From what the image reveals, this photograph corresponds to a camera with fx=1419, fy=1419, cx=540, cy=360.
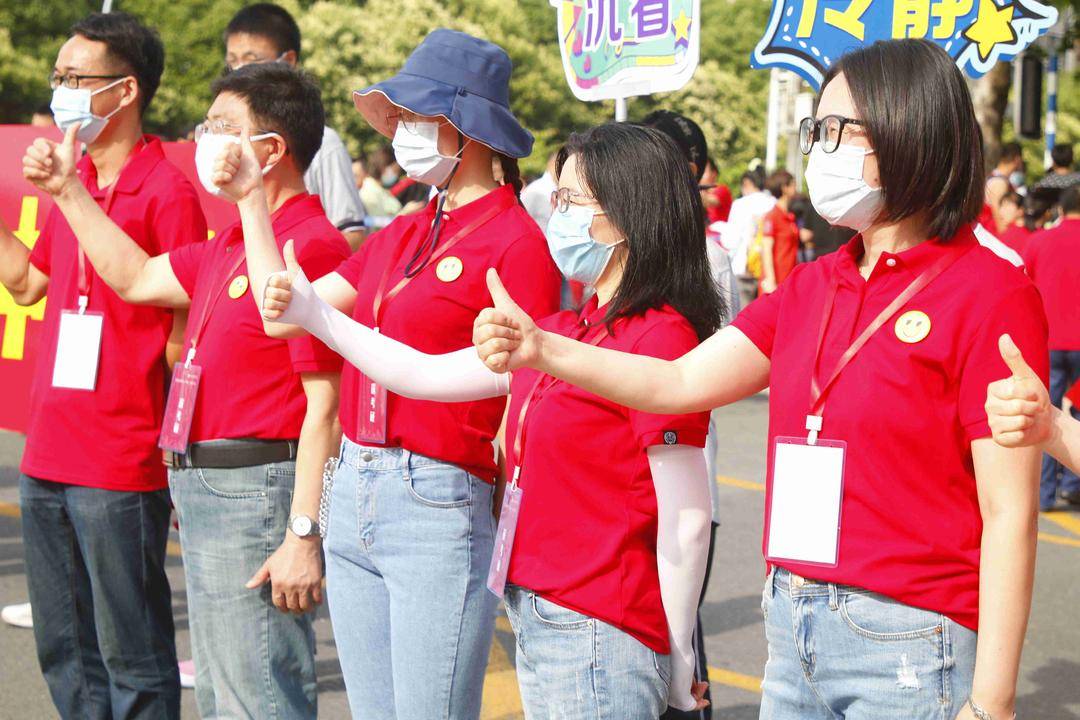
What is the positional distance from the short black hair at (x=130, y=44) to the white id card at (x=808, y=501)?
243cm

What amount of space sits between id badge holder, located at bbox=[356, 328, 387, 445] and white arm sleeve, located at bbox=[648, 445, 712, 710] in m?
0.71

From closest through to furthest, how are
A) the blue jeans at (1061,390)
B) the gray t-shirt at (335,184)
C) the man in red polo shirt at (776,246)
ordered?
the gray t-shirt at (335,184) → the blue jeans at (1061,390) → the man in red polo shirt at (776,246)

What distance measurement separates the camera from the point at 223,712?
340 cm

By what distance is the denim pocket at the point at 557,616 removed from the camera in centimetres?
260

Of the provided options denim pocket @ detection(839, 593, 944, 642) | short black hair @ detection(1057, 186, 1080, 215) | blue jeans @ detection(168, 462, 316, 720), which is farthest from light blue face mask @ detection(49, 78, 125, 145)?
short black hair @ detection(1057, 186, 1080, 215)

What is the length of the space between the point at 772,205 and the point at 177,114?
2842cm

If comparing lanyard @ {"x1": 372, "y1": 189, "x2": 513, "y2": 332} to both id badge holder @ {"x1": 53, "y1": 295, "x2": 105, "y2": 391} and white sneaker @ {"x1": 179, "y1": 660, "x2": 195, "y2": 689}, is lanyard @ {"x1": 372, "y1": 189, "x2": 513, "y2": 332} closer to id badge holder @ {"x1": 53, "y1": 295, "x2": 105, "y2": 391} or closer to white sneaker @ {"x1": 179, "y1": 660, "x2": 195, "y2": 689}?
id badge holder @ {"x1": 53, "y1": 295, "x2": 105, "y2": 391}

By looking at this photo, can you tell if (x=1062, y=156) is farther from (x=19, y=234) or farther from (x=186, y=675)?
(x=19, y=234)

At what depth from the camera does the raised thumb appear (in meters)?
1.96

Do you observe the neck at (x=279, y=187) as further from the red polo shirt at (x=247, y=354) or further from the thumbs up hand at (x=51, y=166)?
the thumbs up hand at (x=51, y=166)

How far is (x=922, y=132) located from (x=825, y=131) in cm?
17

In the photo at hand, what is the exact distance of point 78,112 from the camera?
12.5ft

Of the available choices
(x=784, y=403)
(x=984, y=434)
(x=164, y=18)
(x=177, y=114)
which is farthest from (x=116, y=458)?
(x=164, y=18)

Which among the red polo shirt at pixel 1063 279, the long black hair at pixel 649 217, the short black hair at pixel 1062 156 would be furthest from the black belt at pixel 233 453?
the short black hair at pixel 1062 156
